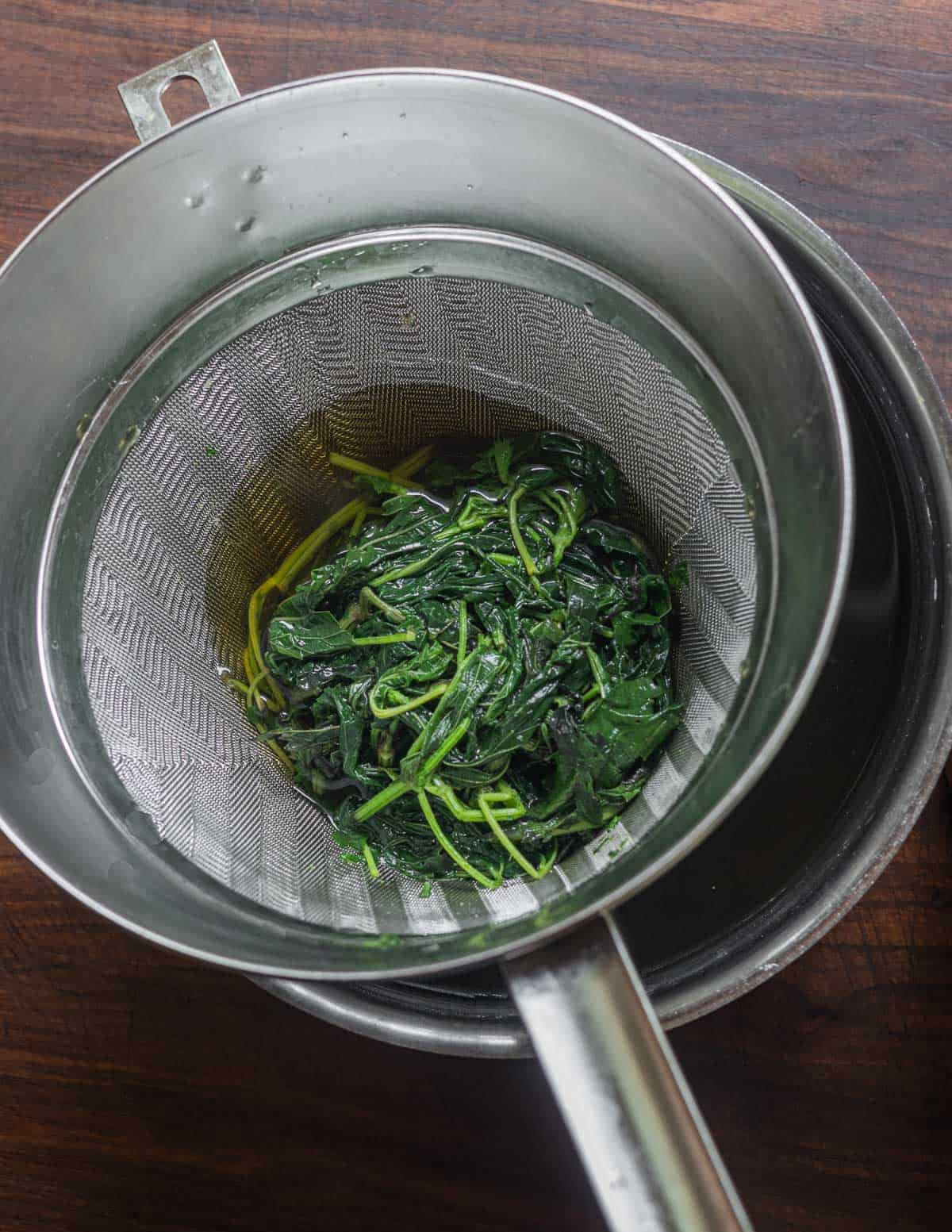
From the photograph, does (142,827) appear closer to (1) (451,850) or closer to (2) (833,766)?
(1) (451,850)

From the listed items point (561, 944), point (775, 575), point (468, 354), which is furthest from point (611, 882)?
point (468, 354)

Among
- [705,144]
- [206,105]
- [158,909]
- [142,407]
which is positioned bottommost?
[158,909]

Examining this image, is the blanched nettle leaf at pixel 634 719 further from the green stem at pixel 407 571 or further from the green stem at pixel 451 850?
the green stem at pixel 407 571

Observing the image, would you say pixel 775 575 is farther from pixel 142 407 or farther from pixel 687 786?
pixel 142 407

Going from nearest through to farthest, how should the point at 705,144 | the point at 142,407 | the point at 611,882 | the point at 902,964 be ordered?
the point at 611,882
the point at 142,407
the point at 902,964
the point at 705,144

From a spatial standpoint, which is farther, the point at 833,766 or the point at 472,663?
the point at 472,663

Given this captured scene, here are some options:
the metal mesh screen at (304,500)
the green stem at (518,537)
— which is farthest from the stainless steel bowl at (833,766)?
the green stem at (518,537)

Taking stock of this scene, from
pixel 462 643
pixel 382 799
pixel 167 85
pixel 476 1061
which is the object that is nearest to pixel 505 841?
pixel 382 799
